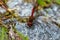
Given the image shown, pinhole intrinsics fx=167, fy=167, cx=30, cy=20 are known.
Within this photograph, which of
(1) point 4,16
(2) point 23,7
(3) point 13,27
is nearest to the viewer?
(3) point 13,27

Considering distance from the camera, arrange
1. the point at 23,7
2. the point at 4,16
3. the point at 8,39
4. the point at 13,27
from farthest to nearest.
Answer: the point at 23,7 → the point at 4,16 → the point at 13,27 → the point at 8,39

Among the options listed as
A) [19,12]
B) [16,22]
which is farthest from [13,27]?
[19,12]

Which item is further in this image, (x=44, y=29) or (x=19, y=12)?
(x=19, y=12)

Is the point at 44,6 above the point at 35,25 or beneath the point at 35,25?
above

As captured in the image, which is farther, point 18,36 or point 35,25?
point 35,25

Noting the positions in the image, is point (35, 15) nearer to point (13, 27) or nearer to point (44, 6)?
point (44, 6)

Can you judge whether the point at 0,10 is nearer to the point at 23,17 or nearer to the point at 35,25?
the point at 23,17

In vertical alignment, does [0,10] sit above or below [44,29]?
above

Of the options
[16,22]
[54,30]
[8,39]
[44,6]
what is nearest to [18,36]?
A: [8,39]

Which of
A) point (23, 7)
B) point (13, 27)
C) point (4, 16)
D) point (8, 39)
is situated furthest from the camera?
point (23, 7)
